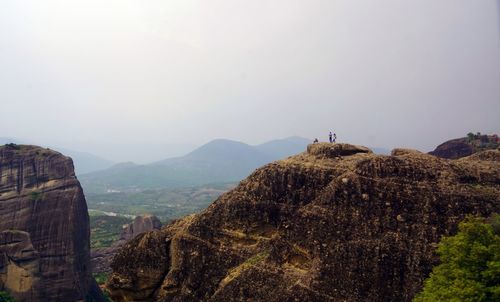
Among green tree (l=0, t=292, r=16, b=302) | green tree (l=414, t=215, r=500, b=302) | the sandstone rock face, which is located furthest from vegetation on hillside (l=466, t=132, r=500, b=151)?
green tree (l=0, t=292, r=16, b=302)

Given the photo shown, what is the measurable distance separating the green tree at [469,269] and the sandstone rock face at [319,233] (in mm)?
2850

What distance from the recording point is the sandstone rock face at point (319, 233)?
21.3 meters

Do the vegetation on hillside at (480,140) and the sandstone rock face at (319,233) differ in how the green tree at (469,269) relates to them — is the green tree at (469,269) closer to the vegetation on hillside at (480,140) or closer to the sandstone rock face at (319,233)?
the sandstone rock face at (319,233)

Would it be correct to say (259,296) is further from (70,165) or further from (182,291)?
(70,165)

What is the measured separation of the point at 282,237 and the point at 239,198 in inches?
156

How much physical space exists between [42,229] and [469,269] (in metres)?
54.3

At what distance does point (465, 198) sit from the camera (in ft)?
71.1

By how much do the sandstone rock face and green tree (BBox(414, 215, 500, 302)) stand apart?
285 cm

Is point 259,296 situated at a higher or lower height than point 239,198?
lower

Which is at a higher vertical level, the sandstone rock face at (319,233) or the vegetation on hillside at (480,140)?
the vegetation on hillside at (480,140)

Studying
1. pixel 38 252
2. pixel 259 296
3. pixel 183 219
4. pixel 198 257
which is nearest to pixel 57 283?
pixel 38 252

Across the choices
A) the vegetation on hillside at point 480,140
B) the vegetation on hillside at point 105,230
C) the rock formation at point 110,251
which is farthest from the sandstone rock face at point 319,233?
the vegetation on hillside at point 105,230

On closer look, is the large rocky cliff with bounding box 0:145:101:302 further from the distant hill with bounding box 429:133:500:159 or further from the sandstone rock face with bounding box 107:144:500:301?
the distant hill with bounding box 429:133:500:159

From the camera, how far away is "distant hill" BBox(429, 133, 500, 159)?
202 ft
